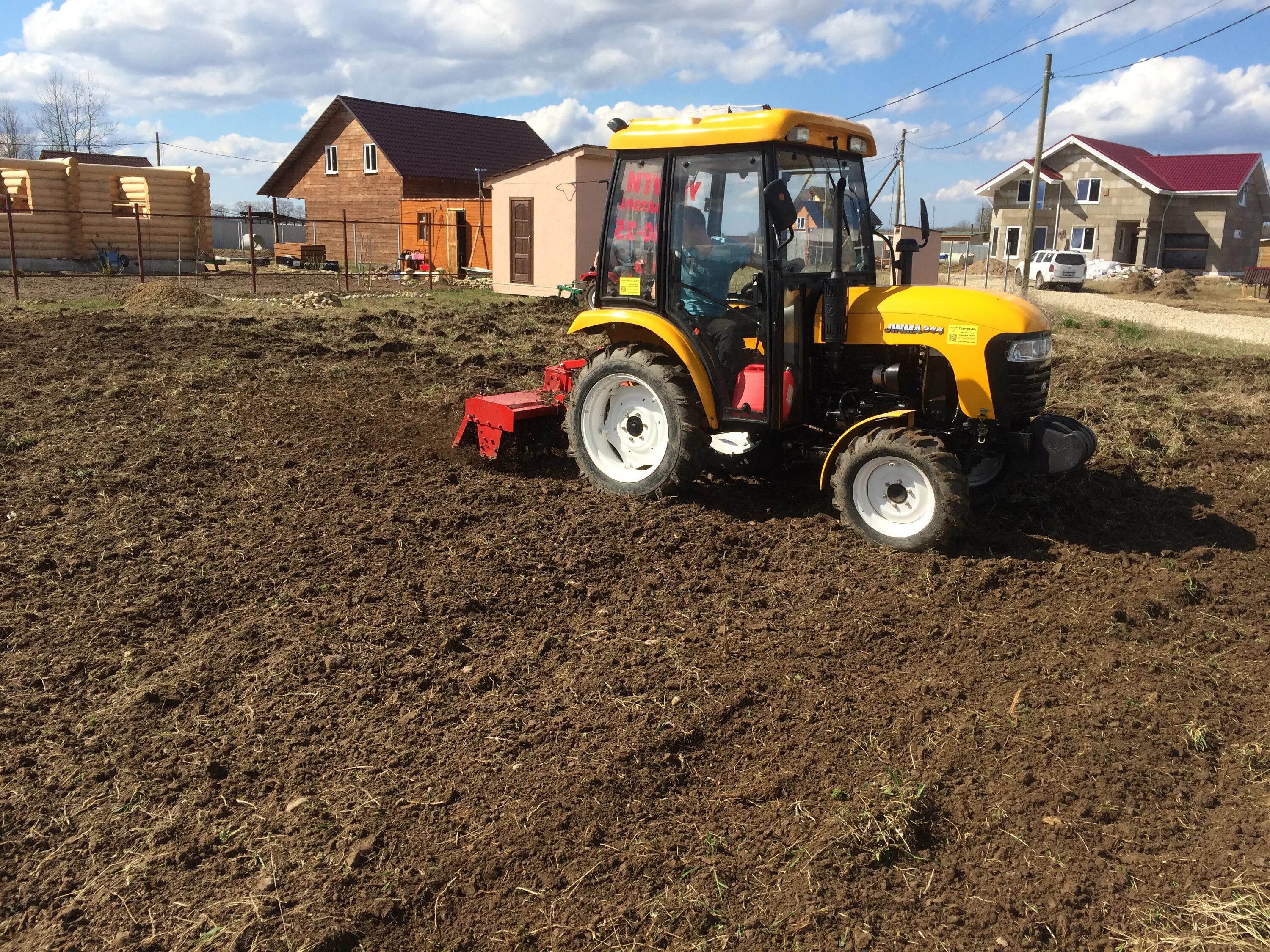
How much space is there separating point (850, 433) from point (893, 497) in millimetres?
439

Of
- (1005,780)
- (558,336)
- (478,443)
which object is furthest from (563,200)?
(1005,780)

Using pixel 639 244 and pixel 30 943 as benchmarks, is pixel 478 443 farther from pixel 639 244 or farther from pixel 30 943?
pixel 30 943

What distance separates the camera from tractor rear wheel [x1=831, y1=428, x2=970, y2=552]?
535 centimetres

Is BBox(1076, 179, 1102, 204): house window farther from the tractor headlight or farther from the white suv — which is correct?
the tractor headlight

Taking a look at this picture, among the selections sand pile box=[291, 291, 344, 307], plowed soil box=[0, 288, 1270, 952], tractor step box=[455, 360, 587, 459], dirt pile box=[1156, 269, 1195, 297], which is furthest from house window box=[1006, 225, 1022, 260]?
tractor step box=[455, 360, 587, 459]

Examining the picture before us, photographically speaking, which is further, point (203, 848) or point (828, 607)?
point (828, 607)

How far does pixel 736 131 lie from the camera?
5.69 m

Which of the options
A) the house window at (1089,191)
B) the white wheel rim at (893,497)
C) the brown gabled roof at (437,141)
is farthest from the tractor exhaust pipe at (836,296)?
the house window at (1089,191)

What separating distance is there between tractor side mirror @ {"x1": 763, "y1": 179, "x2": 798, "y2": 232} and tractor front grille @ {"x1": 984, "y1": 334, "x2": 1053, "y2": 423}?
128 centimetres

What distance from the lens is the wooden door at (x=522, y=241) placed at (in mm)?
24500

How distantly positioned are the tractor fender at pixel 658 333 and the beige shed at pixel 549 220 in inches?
611

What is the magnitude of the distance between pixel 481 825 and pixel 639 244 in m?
4.00

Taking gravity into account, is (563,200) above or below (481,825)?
above

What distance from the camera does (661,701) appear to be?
4.05 m
